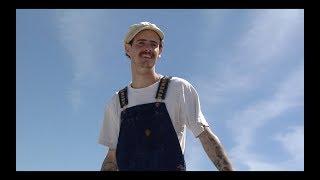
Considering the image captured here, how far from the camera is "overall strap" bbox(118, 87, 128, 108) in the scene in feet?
16.4

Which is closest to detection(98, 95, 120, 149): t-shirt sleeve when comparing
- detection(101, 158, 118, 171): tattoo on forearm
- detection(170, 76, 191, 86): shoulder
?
detection(101, 158, 118, 171): tattoo on forearm

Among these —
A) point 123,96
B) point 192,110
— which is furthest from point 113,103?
point 192,110

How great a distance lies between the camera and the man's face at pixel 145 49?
486 centimetres

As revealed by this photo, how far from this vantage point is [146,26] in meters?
4.91

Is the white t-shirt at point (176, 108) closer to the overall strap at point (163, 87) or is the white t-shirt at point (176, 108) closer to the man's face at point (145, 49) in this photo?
the overall strap at point (163, 87)

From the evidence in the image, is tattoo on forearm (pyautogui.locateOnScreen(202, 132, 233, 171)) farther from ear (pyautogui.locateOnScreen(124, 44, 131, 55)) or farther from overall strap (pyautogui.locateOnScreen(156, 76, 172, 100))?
ear (pyautogui.locateOnScreen(124, 44, 131, 55))

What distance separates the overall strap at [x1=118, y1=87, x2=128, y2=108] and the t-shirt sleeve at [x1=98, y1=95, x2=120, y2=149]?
0.10 meters

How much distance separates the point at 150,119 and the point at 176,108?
29 cm

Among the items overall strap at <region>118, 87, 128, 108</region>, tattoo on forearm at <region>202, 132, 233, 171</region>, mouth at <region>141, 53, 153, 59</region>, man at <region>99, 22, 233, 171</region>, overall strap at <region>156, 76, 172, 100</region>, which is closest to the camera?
tattoo on forearm at <region>202, 132, 233, 171</region>

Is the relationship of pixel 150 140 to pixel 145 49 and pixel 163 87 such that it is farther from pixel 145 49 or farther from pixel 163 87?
pixel 145 49

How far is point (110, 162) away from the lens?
493 cm
